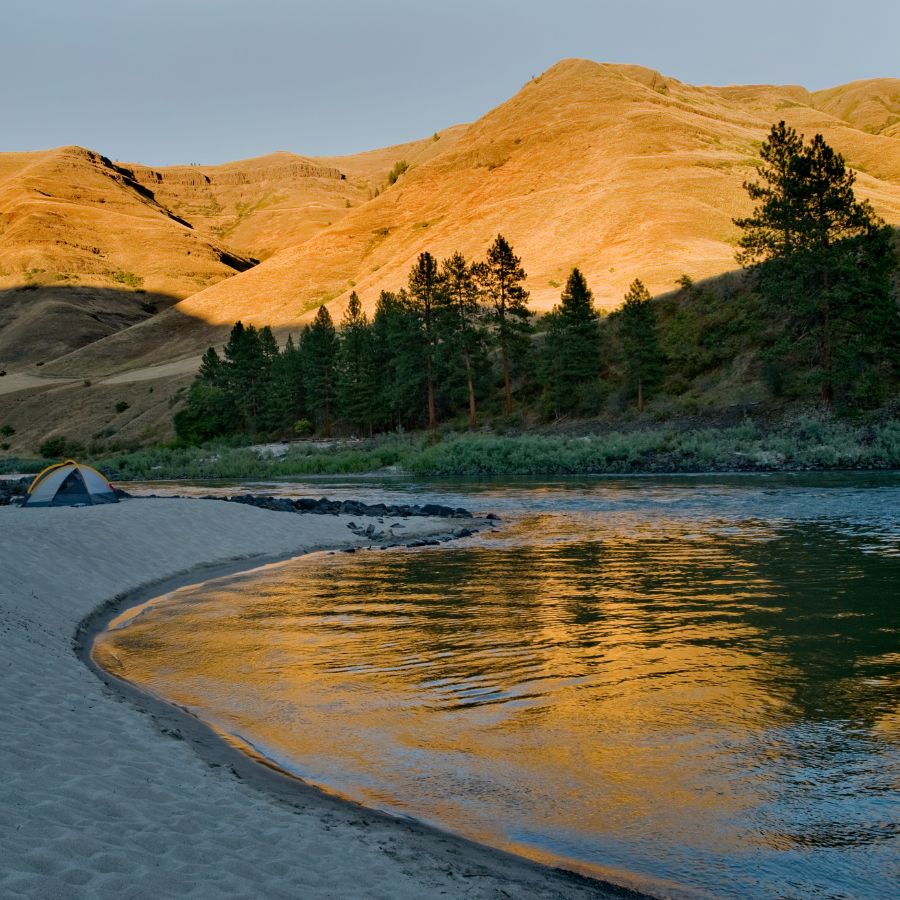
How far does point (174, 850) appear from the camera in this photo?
5.72 meters

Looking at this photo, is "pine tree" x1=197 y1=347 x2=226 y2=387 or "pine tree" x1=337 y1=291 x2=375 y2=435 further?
"pine tree" x1=197 y1=347 x2=226 y2=387

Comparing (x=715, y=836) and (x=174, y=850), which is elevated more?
(x=174, y=850)

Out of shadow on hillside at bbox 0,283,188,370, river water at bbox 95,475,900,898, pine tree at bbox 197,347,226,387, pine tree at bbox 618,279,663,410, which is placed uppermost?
shadow on hillside at bbox 0,283,188,370

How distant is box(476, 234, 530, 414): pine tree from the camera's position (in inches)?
2849

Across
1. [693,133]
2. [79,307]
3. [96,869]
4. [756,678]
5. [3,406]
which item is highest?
[693,133]

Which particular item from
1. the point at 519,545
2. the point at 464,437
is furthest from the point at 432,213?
the point at 519,545

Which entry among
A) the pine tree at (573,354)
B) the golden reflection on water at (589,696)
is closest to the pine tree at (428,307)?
the pine tree at (573,354)

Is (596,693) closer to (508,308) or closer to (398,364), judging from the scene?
(508,308)

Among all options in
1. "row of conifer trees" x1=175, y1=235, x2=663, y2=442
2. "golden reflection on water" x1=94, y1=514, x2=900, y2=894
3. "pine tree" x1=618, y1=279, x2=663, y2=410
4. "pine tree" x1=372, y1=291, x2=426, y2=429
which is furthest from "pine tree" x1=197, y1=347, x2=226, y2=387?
"golden reflection on water" x1=94, y1=514, x2=900, y2=894

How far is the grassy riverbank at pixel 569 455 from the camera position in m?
43.5

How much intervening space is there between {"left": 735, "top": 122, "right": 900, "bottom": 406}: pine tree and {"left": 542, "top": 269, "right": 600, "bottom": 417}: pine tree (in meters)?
17.0

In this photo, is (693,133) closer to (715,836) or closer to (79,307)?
(79,307)

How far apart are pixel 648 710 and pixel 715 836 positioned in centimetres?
295

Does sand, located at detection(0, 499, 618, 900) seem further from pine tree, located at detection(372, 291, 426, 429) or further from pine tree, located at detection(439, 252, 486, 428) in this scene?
pine tree, located at detection(372, 291, 426, 429)
